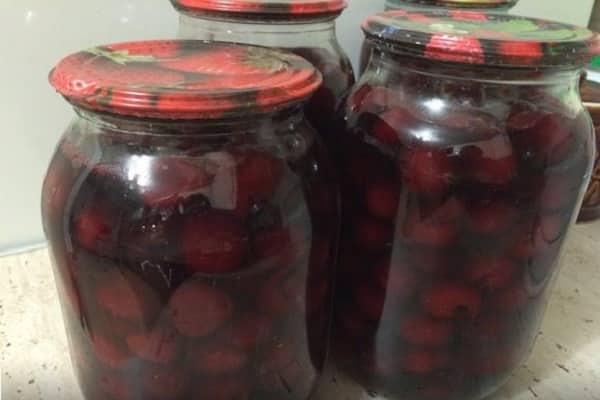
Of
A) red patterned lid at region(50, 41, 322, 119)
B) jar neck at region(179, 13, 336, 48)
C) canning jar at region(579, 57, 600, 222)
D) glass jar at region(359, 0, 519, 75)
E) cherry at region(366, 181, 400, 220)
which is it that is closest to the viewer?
red patterned lid at region(50, 41, 322, 119)

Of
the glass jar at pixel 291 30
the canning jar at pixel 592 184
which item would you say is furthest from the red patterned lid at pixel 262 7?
the canning jar at pixel 592 184

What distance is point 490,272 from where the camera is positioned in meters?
0.47

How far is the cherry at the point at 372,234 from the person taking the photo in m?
0.48

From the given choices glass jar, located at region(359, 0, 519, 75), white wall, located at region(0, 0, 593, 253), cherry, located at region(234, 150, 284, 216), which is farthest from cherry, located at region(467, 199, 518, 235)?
white wall, located at region(0, 0, 593, 253)

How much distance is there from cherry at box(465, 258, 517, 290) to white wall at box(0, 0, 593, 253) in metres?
0.41

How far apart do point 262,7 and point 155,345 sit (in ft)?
0.91

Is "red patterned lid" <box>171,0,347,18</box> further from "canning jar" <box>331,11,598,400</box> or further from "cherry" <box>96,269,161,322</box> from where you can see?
"cherry" <box>96,269,161,322</box>

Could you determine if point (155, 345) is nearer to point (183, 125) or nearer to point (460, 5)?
point (183, 125)

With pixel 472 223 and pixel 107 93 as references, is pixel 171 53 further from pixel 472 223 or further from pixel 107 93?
pixel 472 223

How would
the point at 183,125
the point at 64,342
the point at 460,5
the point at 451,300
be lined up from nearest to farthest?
the point at 183,125 → the point at 451,300 → the point at 64,342 → the point at 460,5

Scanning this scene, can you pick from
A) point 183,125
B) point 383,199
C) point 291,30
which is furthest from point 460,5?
point 183,125

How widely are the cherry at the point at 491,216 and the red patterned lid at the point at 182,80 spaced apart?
0.14 m

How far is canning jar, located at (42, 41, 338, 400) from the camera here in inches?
14.9

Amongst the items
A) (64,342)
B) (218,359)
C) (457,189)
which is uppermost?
(457,189)
